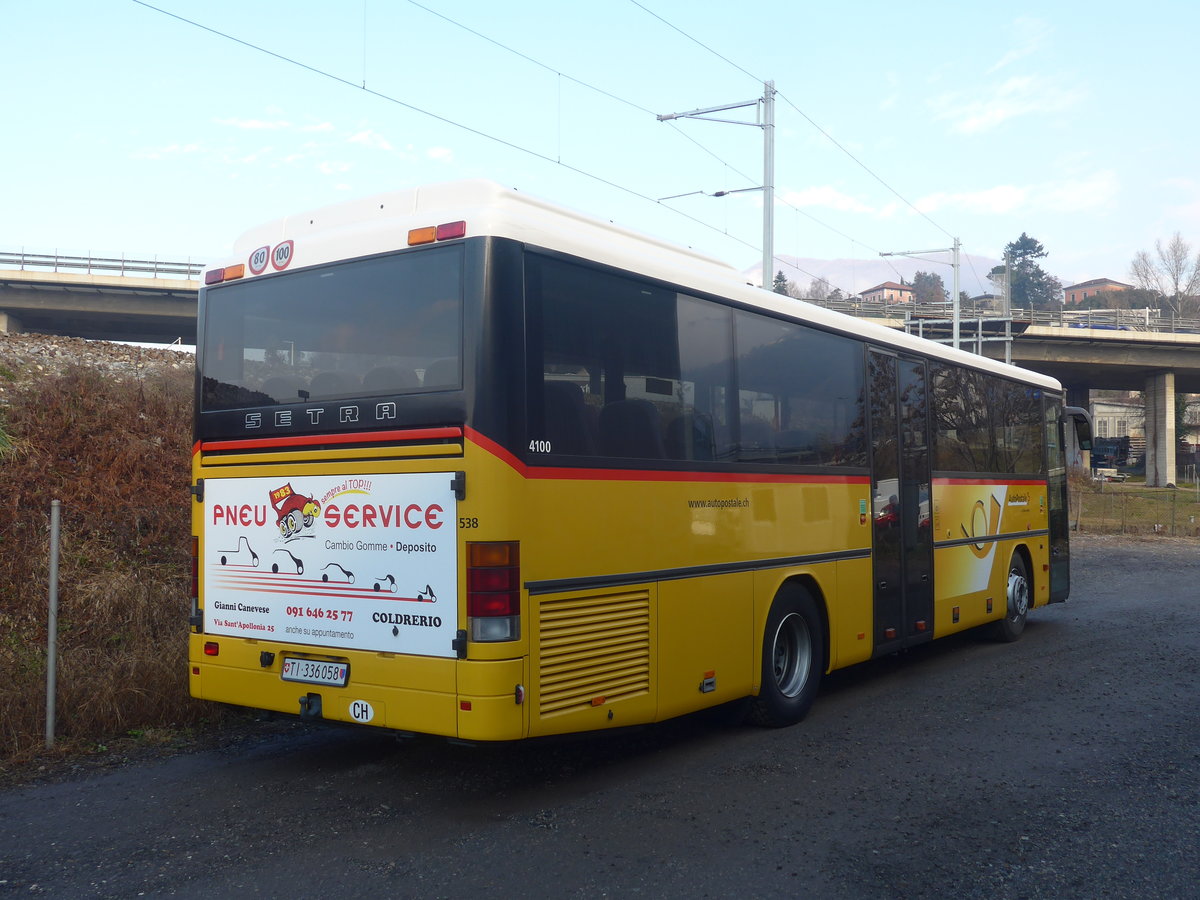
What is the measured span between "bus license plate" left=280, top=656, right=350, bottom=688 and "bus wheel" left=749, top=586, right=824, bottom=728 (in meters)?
3.05

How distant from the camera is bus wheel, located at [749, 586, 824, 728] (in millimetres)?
7668

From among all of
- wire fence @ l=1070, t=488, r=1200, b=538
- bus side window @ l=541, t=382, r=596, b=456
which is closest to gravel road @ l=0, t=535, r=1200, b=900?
bus side window @ l=541, t=382, r=596, b=456

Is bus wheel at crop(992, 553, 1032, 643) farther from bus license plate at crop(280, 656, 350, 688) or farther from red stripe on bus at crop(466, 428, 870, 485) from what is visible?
bus license plate at crop(280, 656, 350, 688)

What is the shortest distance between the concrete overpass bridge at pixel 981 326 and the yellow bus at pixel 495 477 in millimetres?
29684

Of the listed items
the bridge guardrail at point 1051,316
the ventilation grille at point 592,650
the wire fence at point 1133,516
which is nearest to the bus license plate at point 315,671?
the ventilation grille at point 592,650

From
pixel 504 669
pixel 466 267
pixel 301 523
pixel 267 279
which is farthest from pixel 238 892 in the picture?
pixel 267 279

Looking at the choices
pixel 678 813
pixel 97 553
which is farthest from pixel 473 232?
pixel 97 553

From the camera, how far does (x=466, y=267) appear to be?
18.7ft

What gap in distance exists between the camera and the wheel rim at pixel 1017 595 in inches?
487

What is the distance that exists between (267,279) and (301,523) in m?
1.60

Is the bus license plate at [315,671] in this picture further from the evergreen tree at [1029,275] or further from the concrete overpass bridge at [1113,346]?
the evergreen tree at [1029,275]

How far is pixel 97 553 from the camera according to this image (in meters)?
11.0

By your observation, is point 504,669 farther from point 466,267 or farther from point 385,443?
point 466,267

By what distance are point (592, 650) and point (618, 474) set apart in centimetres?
102
